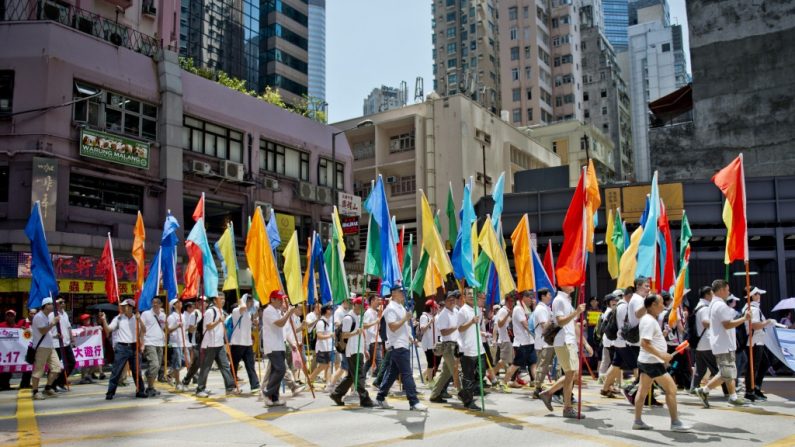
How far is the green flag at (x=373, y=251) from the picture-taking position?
11.7m

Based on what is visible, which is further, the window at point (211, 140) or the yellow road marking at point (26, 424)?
the window at point (211, 140)

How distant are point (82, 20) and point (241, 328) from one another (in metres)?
19.6

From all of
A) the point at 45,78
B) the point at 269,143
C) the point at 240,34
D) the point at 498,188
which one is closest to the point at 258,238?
the point at 498,188

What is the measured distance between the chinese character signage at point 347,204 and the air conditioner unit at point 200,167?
27.2 ft

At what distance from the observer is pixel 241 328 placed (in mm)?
12570

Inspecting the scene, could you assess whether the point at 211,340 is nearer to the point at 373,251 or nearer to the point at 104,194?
the point at 373,251

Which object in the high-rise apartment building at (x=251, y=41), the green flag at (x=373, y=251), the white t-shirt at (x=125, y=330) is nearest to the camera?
the green flag at (x=373, y=251)

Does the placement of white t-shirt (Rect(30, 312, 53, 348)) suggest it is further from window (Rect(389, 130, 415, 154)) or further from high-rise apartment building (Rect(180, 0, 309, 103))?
high-rise apartment building (Rect(180, 0, 309, 103))

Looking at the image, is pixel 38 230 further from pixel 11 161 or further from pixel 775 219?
pixel 775 219

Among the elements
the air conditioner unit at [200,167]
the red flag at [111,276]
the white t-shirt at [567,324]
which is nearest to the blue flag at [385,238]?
the white t-shirt at [567,324]

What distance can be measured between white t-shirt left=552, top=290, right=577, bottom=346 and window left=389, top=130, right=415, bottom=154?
3651cm

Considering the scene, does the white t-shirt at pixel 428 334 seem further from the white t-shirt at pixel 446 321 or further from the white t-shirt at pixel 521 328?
the white t-shirt at pixel 446 321

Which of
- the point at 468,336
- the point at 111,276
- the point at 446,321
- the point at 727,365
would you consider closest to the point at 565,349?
the point at 468,336

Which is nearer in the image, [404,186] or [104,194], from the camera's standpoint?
[104,194]
